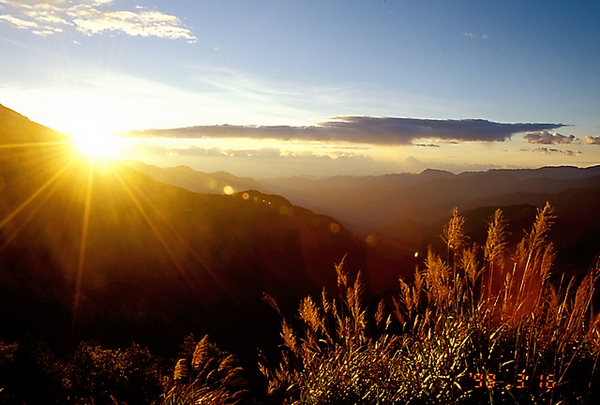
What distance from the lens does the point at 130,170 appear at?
3594 cm

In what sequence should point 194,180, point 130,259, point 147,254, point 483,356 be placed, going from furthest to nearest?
point 194,180
point 147,254
point 130,259
point 483,356

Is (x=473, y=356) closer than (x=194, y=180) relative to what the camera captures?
Yes

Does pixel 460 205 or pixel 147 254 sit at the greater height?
pixel 147 254

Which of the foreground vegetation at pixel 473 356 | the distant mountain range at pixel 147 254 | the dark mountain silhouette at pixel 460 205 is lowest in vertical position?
the dark mountain silhouette at pixel 460 205

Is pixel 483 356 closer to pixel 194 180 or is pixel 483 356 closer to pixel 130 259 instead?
pixel 130 259

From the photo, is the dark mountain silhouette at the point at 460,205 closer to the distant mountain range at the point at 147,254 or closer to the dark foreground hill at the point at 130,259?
the distant mountain range at the point at 147,254

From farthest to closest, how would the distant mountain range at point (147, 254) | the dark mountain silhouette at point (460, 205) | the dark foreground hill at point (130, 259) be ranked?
1. the dark mountain silhouette at point (460, 205)
2. the distant mountain range at point (147, 254)
3. the dark foreground hill at point (130, 259)

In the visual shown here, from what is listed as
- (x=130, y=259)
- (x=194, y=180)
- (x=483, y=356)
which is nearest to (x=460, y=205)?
(x=130, y=259)

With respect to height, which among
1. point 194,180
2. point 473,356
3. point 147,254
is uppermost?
point 473,356

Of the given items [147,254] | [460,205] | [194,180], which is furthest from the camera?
[194,180]

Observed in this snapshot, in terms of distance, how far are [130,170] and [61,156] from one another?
22.9 feet

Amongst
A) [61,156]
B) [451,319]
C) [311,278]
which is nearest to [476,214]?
[311,278]

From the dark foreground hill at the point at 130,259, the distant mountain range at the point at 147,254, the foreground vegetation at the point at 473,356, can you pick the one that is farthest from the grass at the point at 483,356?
the dark foreground hill at the point at 130,259

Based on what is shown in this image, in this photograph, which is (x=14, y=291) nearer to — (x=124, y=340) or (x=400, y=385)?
(x=124, y=340)
